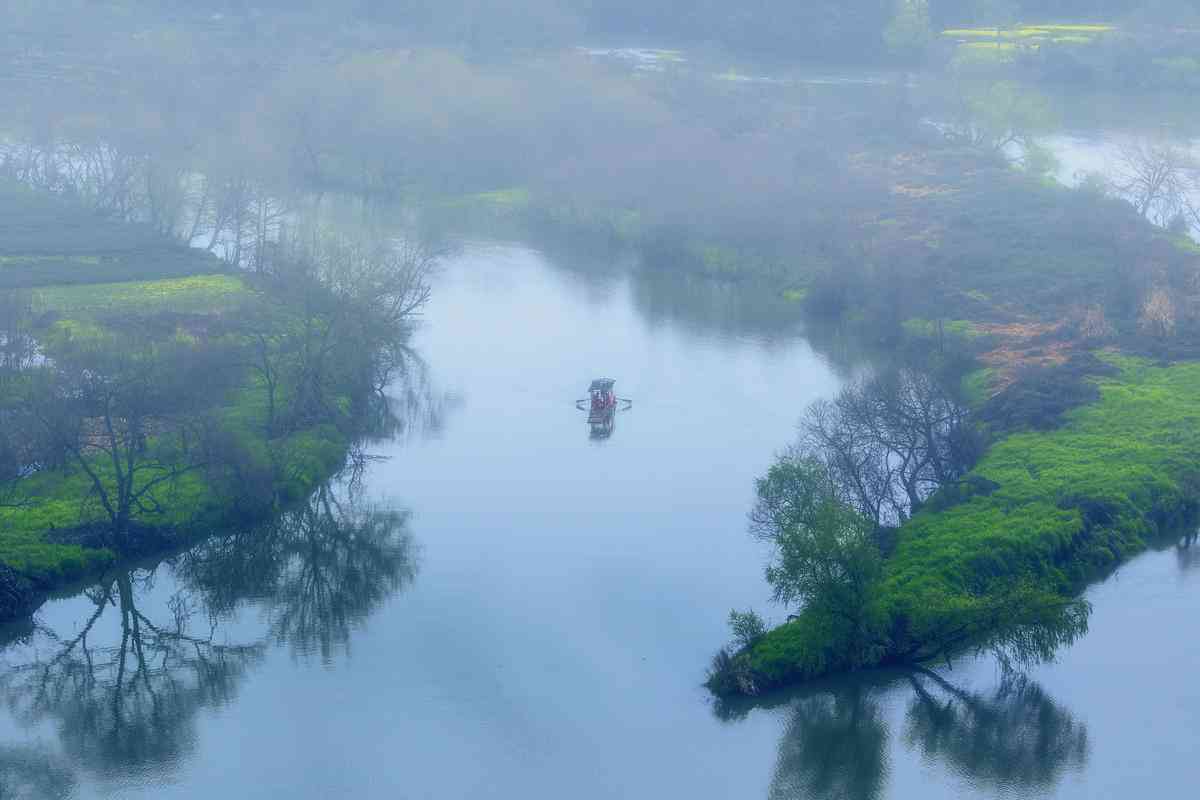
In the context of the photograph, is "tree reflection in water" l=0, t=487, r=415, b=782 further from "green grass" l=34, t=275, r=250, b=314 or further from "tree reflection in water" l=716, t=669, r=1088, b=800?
"green grass" l=34, t=275, r=250, b=314

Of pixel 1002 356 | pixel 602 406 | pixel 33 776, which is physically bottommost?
pixel 33 776

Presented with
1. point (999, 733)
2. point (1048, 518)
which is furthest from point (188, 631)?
point (1048, 518)

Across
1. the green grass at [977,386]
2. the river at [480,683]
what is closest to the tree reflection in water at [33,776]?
the river at [480,683]

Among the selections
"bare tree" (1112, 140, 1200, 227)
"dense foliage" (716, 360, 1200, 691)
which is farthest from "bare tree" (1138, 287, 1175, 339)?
"bare tree" (1112, 140, 1200, 227)

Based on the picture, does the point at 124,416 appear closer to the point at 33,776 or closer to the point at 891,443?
the point at 33,776

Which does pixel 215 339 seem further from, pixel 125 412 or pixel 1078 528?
pixel 1078 528

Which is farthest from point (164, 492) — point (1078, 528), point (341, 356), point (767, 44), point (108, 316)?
point (767, 44)

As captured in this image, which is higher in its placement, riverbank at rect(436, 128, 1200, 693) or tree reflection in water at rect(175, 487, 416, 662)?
riverbank at rect(436, 128, 1200, 693)
